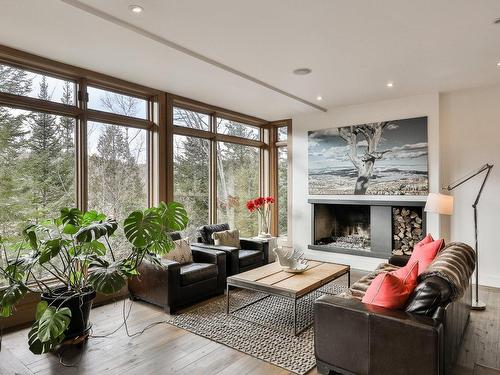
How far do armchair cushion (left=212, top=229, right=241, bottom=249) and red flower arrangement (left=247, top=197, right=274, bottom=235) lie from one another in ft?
3.11

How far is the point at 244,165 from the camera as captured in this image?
257 inches

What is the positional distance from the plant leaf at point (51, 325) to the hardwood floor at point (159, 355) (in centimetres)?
37

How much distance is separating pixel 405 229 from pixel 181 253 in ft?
11.6

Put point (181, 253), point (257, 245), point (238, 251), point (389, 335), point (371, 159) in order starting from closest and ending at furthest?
point (389, 335), point (181, 253), point (238, 251), point (257, 245), point (371, 159)

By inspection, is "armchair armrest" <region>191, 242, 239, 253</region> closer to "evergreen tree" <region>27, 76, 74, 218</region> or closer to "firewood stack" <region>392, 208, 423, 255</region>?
"evergreen tree" <region>27, 76, 74, 218</region>

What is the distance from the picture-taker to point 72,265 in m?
3.00

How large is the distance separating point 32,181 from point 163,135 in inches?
69.1

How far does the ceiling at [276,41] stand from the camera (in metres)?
2.65

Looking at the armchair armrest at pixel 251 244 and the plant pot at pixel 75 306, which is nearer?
the plant pot at pixel 75 306

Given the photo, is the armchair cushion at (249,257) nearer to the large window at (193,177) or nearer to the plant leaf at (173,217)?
the large window at (193,177)

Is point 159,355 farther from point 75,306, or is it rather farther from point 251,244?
point 251,244

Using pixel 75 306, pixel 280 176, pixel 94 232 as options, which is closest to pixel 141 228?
pixel 94 232

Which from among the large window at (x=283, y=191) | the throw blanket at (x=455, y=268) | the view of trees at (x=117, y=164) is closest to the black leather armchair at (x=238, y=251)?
the view of trees at (x=117, y=164)

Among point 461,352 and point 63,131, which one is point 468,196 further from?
point 63,131
